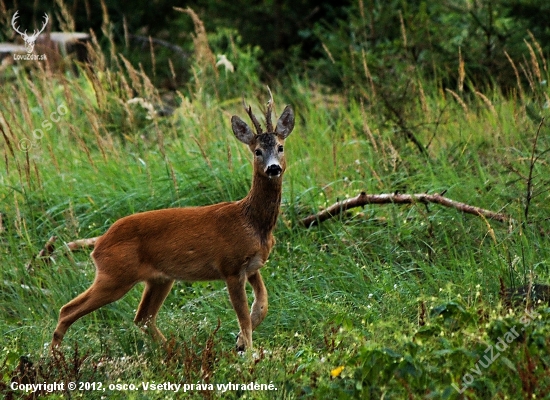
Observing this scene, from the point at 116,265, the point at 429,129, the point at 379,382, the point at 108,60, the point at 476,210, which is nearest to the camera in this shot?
the point at 379,382

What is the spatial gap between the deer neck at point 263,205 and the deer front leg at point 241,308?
0.95 ft

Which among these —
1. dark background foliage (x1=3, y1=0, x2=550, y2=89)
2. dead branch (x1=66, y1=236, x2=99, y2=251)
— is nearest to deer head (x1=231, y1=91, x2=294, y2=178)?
dead branch (x1=66, y1=236, x2=99, y2=251)

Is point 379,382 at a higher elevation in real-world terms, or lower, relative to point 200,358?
higher

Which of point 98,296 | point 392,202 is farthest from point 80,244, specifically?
point 392,202

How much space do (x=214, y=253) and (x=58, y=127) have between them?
165 inches

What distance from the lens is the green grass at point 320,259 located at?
4.38 m

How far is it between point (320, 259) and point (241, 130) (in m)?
1.24

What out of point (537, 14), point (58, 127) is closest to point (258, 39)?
point (537, 14)

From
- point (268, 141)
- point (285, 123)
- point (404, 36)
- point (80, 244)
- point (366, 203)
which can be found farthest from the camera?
point (404, 36)

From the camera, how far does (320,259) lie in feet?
21.0

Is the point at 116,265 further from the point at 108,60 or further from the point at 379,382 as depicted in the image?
the point at 108,60

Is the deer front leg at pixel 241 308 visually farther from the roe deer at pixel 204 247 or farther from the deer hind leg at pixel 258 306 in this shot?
the deer hind leg at pixel 258 306

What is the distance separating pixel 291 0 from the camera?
14.0m

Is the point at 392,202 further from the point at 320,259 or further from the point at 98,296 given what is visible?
the point at 98,296
